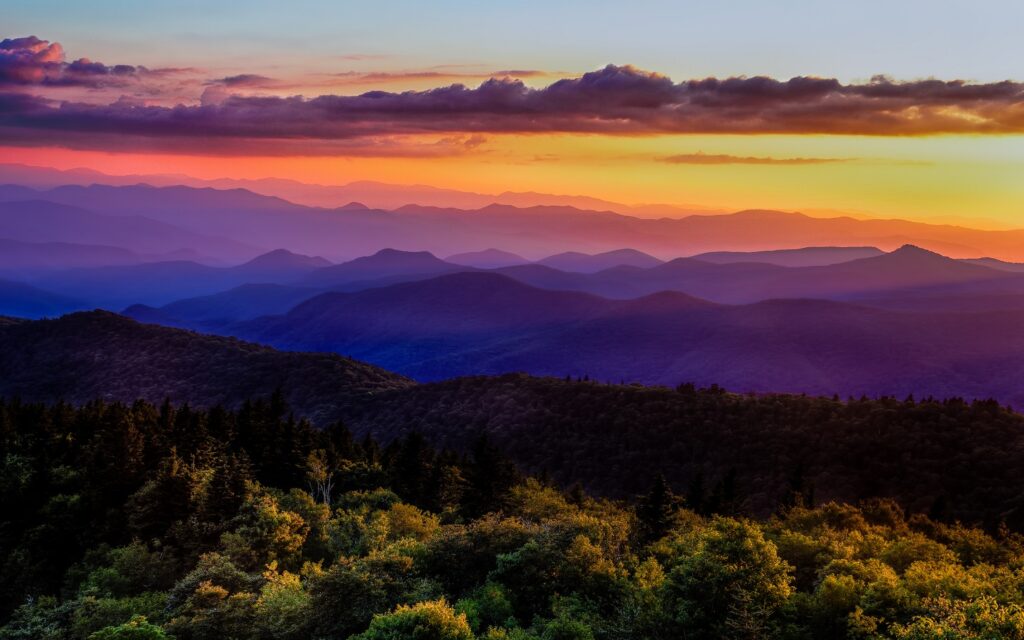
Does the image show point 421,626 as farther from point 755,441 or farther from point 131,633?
point 755,441

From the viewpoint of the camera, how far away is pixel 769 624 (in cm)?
3272

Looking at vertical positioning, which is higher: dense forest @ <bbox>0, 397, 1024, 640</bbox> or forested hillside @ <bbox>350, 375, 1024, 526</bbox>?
dense forest @ <bbox>0, 397, 1024, 640</bbox>

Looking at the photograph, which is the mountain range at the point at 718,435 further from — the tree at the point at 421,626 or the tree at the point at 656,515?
the tree at the point at 421,626

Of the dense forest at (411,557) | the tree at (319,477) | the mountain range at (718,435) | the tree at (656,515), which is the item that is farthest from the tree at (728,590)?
the mountain range at (718,435)

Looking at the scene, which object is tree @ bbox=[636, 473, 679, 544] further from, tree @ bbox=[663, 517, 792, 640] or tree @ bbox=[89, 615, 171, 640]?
tree @ bbox=[89, 615, 171, 640]

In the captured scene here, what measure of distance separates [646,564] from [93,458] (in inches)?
1976

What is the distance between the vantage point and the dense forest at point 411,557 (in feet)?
109

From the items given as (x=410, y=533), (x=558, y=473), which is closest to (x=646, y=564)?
(x=410, y=533)

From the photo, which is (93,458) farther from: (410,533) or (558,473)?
(558,473)

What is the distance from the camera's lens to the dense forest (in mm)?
33125

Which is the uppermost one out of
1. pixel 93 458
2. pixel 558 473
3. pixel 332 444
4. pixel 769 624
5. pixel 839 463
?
pixel 769 624

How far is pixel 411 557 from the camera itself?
43.4m

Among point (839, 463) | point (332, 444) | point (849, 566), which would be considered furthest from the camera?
point (839, 463)

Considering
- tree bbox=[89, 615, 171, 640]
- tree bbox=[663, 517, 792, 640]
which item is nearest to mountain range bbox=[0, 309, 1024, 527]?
tree bbox=[663, 517, 792, 640]
